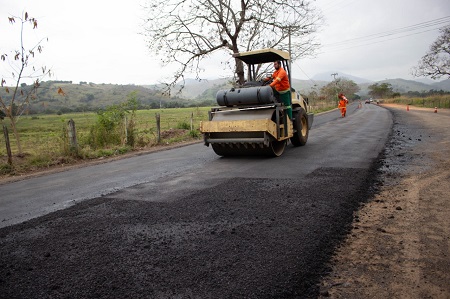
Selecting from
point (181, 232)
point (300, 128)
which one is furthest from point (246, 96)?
point (181, 232)

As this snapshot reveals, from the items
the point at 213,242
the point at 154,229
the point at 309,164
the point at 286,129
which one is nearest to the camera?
the point at 213,242

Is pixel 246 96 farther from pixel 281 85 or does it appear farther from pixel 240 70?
pixel 240 70

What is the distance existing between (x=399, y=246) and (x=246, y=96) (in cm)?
548

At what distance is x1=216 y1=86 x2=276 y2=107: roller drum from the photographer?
7.95 meters

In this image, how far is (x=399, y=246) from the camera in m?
3.28

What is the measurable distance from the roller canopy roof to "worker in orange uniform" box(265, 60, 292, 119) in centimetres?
47

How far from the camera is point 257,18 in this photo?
1745 cm

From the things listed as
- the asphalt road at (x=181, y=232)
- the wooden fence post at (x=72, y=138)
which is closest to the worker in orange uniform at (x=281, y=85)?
the asphalt road at (x=181, y=232)

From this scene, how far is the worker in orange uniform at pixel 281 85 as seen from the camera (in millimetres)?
8297

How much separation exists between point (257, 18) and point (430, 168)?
1315 cm

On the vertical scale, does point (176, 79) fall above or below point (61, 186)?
above

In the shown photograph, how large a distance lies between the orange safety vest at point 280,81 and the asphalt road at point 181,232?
2388mm

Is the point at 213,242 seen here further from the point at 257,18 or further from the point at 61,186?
the point at 257,18

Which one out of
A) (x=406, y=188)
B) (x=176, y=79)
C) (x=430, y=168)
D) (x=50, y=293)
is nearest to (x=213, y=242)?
(x=50, y=293)
